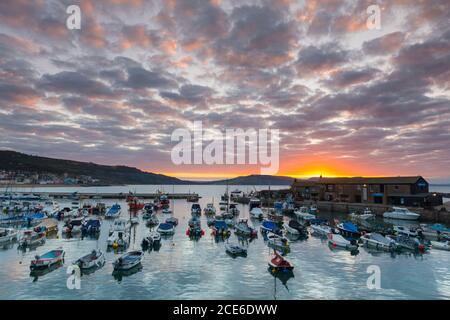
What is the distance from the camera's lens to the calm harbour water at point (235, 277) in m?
28.6

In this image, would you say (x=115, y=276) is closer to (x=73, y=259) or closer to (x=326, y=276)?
(x=73, y=259)

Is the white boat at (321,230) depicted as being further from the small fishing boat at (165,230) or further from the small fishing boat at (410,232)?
the small fishing boat at (165,230)

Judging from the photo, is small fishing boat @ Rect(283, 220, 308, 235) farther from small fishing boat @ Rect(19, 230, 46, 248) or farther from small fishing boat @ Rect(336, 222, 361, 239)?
small fishing boat @ Rect(19, 230, 46, 248)

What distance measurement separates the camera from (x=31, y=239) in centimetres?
5019

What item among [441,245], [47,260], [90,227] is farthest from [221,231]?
[441,245]

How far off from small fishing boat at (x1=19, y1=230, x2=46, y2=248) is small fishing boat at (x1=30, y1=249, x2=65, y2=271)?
561 inches

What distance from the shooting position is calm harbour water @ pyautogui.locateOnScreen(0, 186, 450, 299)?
28594 mm

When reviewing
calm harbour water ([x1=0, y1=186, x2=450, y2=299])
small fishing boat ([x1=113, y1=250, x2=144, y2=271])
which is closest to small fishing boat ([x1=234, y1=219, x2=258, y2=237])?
calm harbour water ([x1=0, y1=186, x2=450, y2=299])

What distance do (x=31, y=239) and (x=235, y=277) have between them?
38.8 meters

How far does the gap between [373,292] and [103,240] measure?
150 feet
